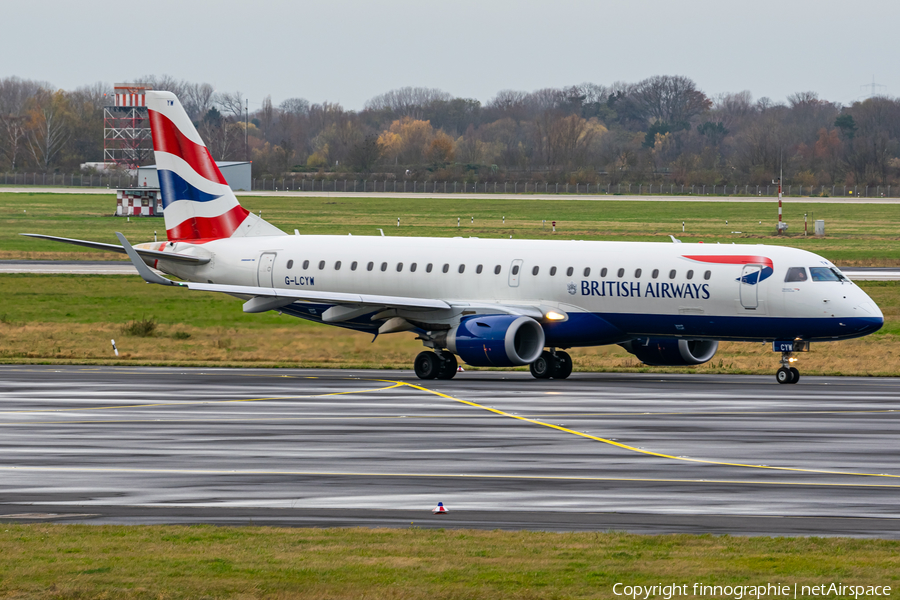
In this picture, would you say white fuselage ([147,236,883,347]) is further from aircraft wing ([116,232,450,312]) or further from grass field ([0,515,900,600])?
grass field ([0,515,900,600])

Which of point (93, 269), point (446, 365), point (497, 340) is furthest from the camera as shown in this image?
point (93, 269)

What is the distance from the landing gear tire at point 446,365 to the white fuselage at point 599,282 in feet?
5.54

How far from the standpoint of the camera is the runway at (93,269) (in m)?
71.0

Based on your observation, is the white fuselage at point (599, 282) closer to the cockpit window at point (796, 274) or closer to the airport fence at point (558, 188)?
the cockpit window at point (796, 274)

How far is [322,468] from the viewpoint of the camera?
22.6 metres

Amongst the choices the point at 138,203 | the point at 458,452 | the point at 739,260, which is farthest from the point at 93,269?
the point at 458,452

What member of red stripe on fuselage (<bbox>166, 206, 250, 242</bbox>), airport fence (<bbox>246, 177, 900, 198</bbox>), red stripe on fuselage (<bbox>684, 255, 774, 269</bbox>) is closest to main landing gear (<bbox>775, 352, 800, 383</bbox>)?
red stripe on fuselage (<bbox>684, 255, 774, 269</bbox>)

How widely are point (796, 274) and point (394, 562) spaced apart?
76.1 ft

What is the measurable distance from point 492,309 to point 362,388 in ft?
15.5

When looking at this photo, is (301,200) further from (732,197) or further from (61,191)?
(732,197)

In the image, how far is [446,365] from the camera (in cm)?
3906

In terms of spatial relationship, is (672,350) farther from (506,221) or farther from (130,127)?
(130,127)

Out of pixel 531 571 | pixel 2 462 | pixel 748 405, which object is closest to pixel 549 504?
pixel 531 571

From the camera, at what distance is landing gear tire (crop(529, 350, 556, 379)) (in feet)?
129
